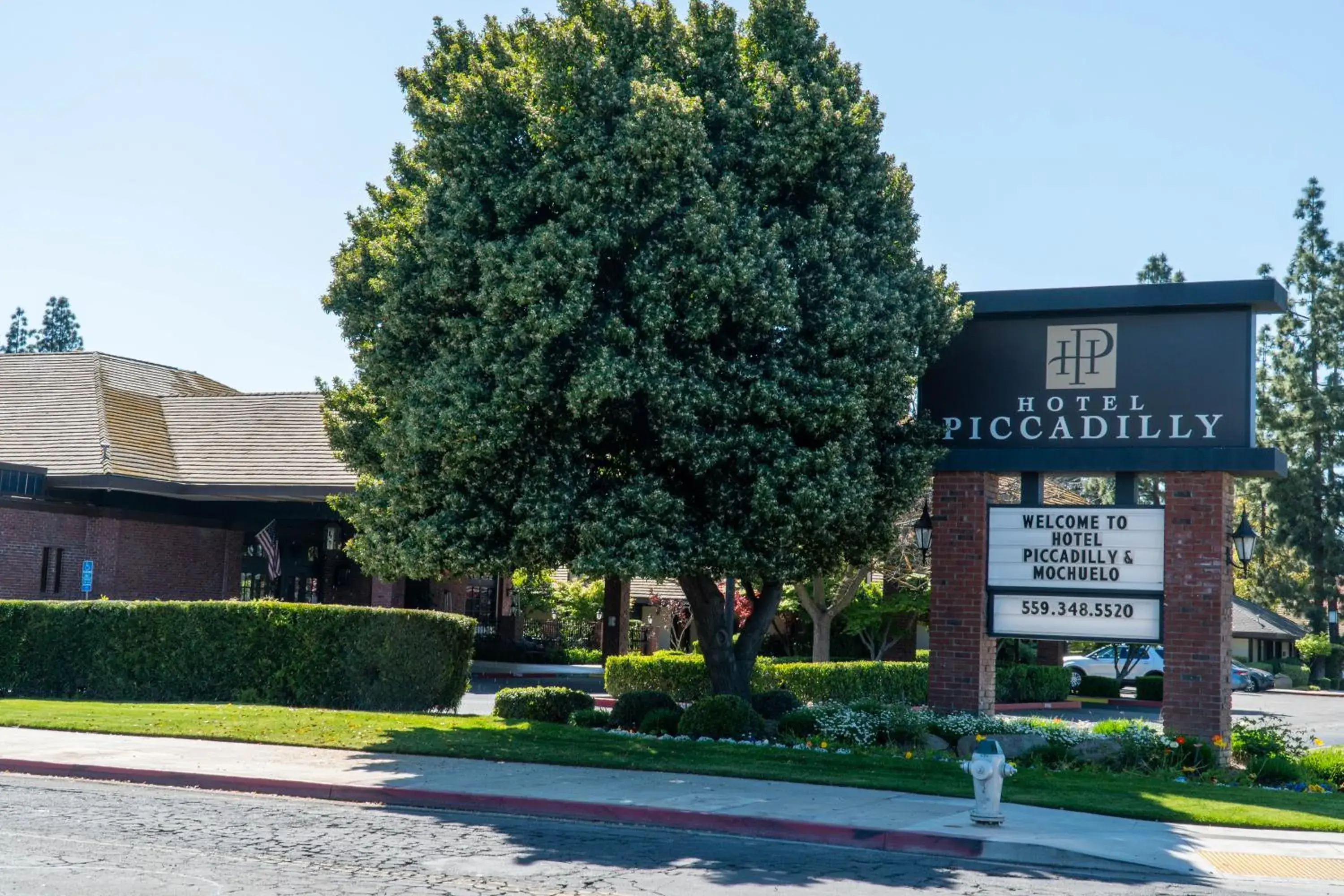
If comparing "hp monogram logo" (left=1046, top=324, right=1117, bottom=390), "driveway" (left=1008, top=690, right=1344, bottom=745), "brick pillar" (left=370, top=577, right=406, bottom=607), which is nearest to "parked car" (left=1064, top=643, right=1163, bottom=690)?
"driveway" (left=1008, top=690, right=1344, bottom=745)

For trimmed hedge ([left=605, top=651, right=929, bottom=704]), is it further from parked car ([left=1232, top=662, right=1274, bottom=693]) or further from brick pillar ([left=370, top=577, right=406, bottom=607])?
parked car ([left=1232, top=662, right=1274, bottom=693])

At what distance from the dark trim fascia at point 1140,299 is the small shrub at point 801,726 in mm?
6150

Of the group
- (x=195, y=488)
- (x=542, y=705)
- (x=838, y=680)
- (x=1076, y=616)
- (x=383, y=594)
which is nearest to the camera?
(x=1076, y=616)

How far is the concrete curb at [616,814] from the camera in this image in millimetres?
11367

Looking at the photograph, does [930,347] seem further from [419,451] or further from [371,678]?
[371,678]

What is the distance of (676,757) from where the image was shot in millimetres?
16344

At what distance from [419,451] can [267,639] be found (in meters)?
7.58

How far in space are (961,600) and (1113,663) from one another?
95.9ft

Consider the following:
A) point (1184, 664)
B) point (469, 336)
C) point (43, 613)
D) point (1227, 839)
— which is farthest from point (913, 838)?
point (43, 613)

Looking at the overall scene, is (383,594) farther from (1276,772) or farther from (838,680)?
(1276,772)

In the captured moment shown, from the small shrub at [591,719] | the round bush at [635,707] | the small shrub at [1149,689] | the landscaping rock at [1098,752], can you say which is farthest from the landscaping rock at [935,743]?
the small shrub at [1149,689]

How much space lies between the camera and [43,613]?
24344 millimetres

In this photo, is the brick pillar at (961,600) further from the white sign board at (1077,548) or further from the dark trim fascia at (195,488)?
the dark trim fascia at (195,488)

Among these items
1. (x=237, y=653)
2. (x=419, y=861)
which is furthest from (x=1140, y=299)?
(x=237, y=653)
